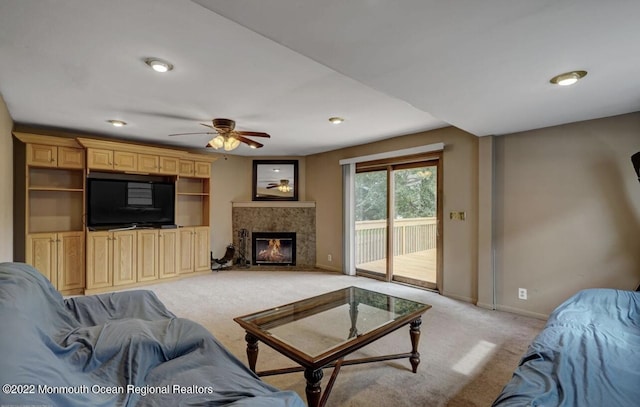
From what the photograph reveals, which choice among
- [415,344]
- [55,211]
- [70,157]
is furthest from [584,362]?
[55,211]

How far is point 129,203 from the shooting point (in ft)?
15.2

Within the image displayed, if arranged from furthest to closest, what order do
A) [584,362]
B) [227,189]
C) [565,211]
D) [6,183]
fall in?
1. [227,189]
2. [6,183]
3. [565,211]
4. [584,362]

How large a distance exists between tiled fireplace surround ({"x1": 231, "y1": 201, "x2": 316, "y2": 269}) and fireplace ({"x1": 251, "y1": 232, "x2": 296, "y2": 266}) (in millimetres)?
85

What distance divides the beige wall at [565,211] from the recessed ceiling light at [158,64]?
11.8 feet

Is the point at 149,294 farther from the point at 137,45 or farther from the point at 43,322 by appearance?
the point at 137,45

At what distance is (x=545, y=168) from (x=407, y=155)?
5.68ft

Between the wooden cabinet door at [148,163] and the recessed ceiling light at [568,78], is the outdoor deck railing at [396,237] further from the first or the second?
the wooden cabinet door at [148,163]

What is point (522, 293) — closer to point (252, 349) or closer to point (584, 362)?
point (584, 362)

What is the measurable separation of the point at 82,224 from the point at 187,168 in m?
1.72

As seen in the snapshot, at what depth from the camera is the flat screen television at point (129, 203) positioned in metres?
4.29

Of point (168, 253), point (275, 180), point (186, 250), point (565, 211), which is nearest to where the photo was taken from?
point (565, 211)

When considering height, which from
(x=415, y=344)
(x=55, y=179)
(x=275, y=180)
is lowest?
(x=415, y=344)

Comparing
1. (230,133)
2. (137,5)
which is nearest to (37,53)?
(137,5)

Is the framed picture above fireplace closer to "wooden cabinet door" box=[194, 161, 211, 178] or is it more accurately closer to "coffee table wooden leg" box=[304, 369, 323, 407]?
"wooden cabinet door" box=[194, 161, 211, 178]
